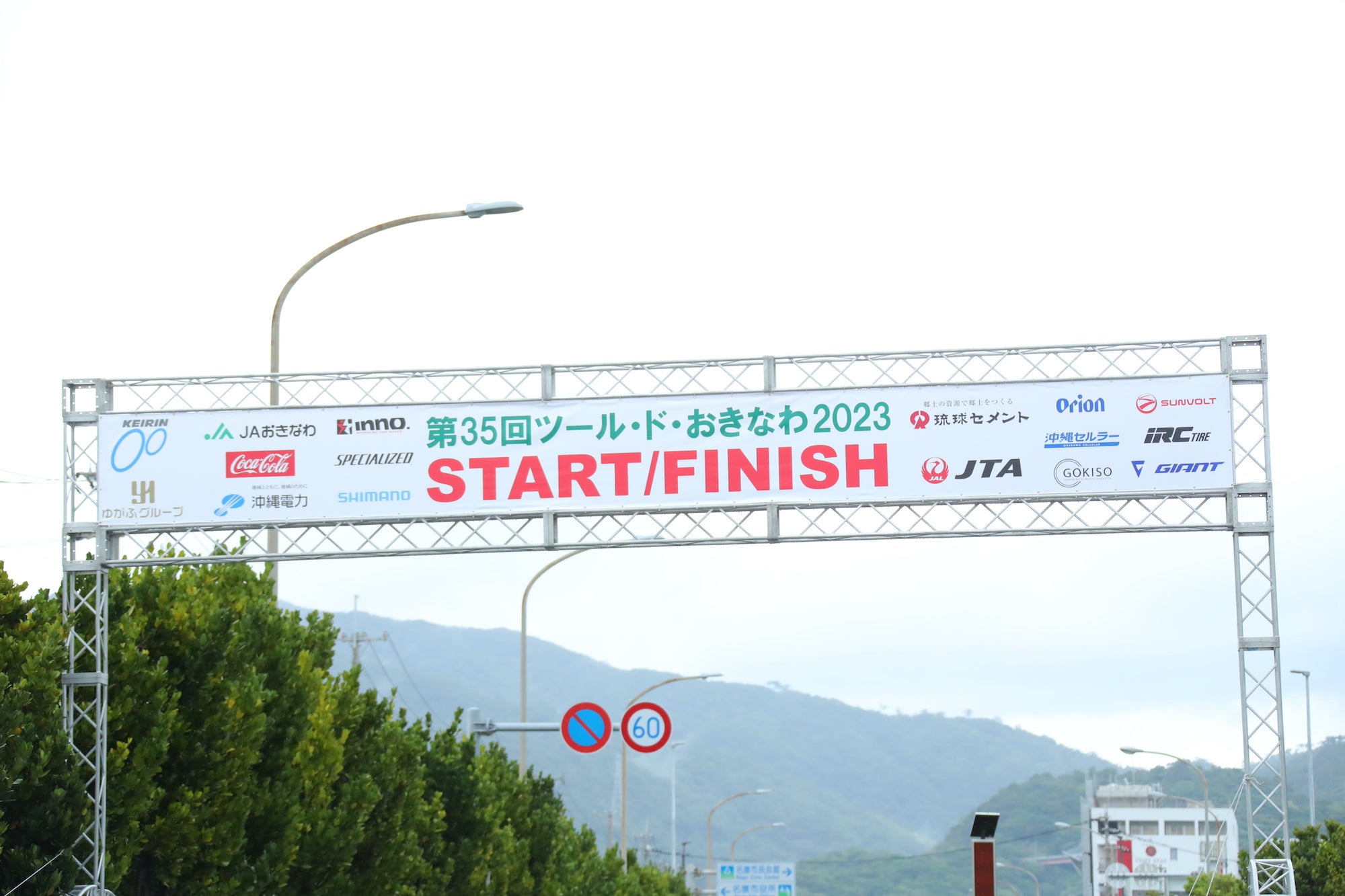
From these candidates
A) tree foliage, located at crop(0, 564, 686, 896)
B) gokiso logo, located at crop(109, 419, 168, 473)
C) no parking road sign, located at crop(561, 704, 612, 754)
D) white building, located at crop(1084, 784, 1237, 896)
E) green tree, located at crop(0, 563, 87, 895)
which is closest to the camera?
green tree, located at crop(0, 563, 87, 895)

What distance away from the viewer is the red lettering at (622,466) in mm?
18719

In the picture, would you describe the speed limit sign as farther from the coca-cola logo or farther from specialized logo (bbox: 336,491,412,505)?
the coca-cola logo

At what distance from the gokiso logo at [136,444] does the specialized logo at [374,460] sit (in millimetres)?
2148

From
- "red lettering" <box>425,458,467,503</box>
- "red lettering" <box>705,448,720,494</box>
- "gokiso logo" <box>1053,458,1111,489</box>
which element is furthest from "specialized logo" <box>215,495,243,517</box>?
"gokiso logo" <box>1053,458,1111,489</box>

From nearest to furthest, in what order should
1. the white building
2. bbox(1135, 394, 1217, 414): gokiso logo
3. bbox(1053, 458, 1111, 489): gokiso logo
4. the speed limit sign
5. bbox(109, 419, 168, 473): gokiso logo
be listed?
1. bbox(1053, 458, 1111, 489): gokiso logo
2. bbox(1135, 394, 1217, 414): gokiso logo
3. bbox(109, 419, 168, 473): gokiso logo
4. the speed limit sign
5. the white building

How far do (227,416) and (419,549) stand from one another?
2.82 metres

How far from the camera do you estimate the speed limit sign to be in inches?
979

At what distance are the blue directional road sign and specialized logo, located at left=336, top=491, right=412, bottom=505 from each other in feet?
192

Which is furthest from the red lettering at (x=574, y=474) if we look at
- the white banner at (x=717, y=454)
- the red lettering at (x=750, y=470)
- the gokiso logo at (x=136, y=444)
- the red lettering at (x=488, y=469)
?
the gokiso logo at (x=136, y=444)

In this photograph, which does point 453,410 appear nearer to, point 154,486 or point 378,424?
point 378,424

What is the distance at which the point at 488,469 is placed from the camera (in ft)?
61.7

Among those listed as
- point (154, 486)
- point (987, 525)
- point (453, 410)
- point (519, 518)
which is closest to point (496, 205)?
point (453, 410)

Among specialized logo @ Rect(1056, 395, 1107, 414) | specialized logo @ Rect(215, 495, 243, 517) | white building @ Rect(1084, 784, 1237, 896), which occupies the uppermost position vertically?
specialized logo @ Rect(1056, 395, 1107, 414)

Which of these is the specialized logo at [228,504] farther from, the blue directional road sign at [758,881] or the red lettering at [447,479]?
the blue directional road sign at [758,881]
